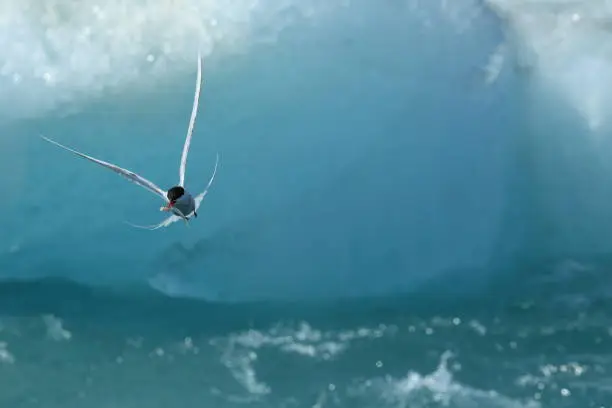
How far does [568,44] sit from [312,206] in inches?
89.4

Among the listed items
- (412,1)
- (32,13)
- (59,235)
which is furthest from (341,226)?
(32,13)

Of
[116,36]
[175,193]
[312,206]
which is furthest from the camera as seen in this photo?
[312,206]

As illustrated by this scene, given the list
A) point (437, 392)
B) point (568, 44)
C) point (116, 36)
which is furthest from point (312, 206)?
point (568, 44)

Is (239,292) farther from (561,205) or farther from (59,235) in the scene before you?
(561,205)

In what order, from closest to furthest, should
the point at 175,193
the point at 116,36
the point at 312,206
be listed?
the point at 175,193, the point at 116,36, the point at 312,206

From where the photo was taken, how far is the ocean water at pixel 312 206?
590 cm

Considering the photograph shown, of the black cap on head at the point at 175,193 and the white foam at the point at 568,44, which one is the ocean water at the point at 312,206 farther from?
the black cap on head at the point at 175,193

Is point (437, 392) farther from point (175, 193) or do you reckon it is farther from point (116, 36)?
point (116, 36)

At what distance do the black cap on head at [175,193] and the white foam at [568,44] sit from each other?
3.02 metres

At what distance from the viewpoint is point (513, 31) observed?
5.94m

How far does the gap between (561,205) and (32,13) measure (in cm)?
424

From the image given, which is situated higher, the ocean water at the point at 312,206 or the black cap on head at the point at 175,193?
the ocean water at the point at 312,206

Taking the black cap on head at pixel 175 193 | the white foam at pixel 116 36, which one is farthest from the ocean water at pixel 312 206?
the black cap on head at pixel 175 193

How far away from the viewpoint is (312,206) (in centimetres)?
611
